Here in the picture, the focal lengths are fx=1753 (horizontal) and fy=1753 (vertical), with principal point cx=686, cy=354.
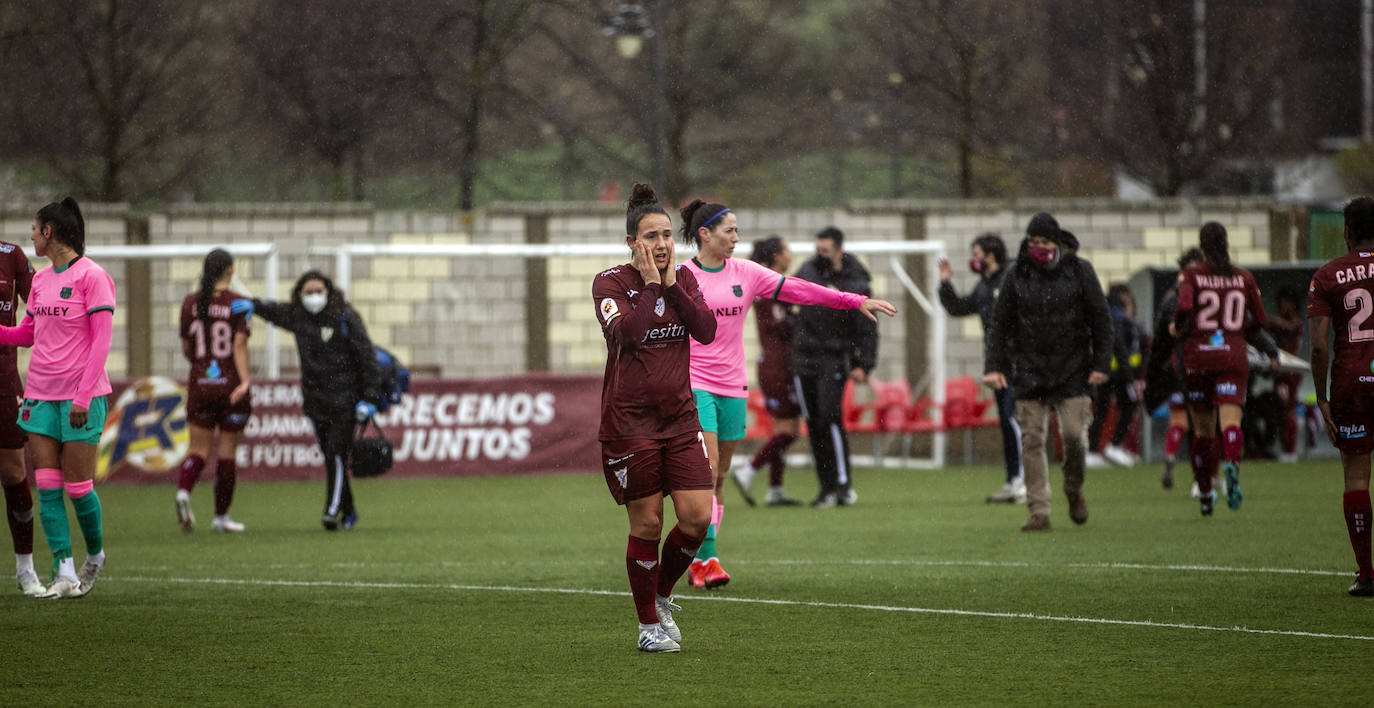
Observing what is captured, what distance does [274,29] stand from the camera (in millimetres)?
34406

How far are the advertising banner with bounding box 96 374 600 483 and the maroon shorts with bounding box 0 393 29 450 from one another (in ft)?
31.8

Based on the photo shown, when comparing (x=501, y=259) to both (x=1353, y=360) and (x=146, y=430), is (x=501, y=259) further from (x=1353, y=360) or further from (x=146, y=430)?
(x=1353, y=360)

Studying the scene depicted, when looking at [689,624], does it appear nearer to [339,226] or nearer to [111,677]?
[111,677]

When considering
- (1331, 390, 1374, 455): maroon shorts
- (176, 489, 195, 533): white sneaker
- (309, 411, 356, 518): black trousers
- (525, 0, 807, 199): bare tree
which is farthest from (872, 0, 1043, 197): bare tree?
(1331, 390, 1374, 455): maroon shorts

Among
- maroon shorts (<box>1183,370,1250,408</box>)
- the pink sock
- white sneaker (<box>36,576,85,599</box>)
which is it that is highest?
maroon shorts (<box>1183,370,1250,408</box>)

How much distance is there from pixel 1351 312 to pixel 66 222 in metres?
6.60

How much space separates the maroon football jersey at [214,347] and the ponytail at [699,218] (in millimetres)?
5120

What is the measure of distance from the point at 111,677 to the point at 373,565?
13.7ft

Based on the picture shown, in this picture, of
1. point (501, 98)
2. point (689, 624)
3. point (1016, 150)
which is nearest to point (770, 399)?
point (689, 624)

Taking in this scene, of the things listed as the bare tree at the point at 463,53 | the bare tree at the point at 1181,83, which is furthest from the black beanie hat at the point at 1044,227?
the bare tree at the point at 463,53

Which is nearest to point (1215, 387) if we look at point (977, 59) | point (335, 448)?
point (335, 448)

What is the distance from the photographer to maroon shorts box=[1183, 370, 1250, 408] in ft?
42.4

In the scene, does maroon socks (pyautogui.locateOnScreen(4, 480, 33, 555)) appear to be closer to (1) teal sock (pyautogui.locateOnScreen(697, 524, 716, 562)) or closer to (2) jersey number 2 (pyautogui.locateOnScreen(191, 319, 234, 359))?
(1) teal sock (pyautogui.locateOnScreen(697, 524, 716, 562))

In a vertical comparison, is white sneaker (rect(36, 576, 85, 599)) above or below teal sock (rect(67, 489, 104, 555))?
below
